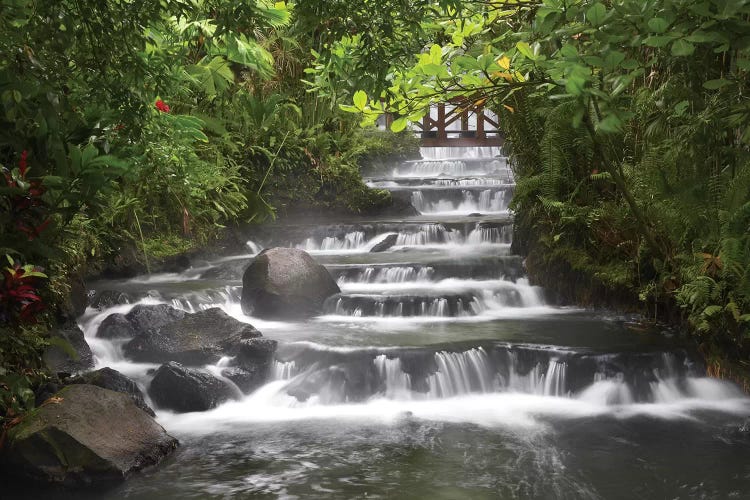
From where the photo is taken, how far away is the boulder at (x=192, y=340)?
7.76 metres

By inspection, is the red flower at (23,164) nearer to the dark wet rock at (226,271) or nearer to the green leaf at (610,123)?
the green leaf at (610,123)

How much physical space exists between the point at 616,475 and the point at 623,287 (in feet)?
12.1

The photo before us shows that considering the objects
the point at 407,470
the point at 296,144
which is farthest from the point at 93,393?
the point at 296,144

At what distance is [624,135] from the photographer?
28.8 feet

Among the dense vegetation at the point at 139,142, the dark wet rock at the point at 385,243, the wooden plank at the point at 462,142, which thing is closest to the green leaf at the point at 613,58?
the dense vegetation at the point at 139,142

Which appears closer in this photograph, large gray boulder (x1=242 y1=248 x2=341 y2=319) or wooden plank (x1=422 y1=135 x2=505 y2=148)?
large gray boulder (x1=242 y1=248 x2=341 y2=319)

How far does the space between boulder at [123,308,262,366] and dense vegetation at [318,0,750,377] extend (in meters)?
2.60

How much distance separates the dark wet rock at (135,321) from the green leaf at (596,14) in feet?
20.7

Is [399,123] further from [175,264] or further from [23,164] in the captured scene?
[175,264]

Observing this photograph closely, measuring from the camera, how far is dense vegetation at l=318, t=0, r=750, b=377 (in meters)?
3.08

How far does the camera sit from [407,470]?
558cm

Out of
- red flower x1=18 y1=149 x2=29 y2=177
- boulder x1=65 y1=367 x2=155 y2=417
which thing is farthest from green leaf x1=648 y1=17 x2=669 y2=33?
boulder x1=65 y1=367 x2=155 y2=417

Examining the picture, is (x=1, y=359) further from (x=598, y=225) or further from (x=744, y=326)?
(x=598, y=225)

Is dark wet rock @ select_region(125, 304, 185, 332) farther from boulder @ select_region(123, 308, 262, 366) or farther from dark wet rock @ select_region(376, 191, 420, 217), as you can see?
dark wet rock @ select_region(376, 191, 420, 217)
